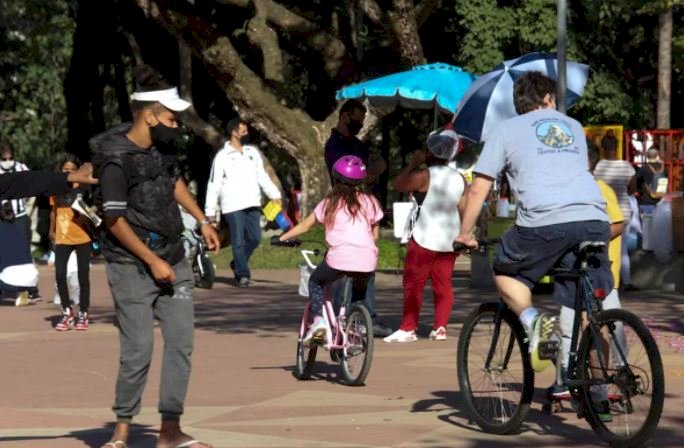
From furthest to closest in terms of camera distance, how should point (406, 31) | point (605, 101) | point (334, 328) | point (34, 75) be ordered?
point (34, 75), point (605, 101), point (406, 31), point (334, 328)

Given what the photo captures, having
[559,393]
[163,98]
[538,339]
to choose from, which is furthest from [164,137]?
[559,393]

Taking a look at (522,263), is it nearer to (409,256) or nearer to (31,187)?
(31,187)

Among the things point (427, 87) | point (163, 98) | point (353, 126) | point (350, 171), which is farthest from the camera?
point (427, 87)

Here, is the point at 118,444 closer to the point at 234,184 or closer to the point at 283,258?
the point at 234,184

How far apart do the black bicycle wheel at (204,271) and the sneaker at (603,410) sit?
12.2 meters

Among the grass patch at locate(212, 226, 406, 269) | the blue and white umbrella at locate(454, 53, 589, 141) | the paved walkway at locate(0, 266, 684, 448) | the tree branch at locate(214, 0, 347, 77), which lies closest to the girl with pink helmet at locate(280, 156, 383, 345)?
the paved walkway at locate(0, 266, 684, 448)

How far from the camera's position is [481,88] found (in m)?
17.9

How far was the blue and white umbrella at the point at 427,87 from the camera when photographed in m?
19.7

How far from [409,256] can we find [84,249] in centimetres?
361

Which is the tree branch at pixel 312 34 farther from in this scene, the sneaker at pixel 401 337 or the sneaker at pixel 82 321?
the sneaker at pixel 401 337

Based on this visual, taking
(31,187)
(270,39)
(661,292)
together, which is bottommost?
(661,292)

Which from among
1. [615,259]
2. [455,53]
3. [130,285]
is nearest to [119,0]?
[455,53]

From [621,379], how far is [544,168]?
113 cm

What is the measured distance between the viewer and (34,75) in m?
47.3
